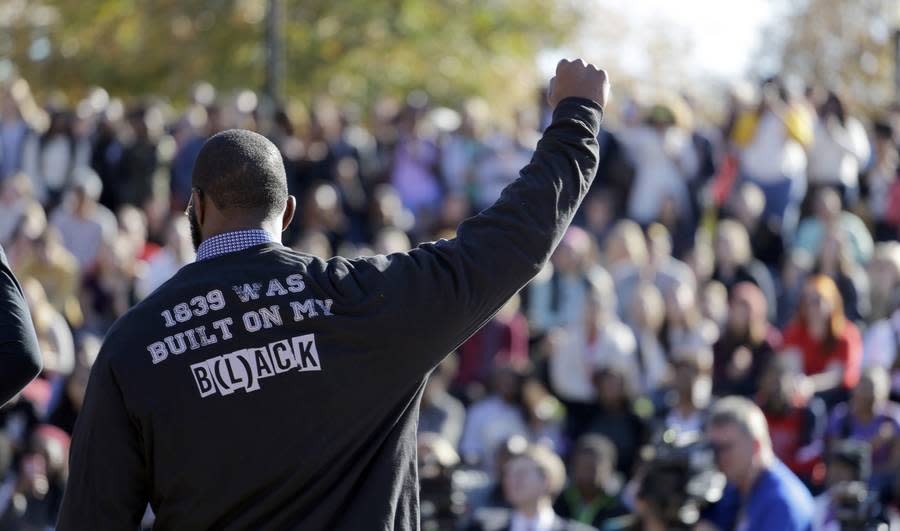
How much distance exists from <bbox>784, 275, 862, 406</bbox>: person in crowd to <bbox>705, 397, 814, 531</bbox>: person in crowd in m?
2.92

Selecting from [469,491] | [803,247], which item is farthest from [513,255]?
[803,247]

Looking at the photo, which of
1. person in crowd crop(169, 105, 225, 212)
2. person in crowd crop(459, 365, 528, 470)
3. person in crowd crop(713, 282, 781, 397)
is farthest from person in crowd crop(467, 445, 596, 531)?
person in crowd crop(169, 105, 225, 212)

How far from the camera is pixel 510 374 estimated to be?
9.98m

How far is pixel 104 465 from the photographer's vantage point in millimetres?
3066

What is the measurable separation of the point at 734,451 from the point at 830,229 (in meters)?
5.22

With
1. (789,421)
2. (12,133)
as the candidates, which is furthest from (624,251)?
(12,133)

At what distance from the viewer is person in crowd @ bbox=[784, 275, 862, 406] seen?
31.6ft

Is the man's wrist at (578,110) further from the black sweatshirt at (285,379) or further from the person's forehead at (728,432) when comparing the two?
the person's forehead at (728,432)

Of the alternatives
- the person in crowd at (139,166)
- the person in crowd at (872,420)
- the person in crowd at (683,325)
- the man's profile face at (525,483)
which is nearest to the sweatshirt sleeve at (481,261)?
the man's profile face at (525,483)

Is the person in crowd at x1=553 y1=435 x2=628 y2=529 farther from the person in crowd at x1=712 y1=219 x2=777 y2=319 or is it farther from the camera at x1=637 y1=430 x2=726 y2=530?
the person in crowd at x1=712 y1=219 x2=777 y2=319

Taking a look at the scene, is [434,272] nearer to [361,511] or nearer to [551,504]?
[361,511]

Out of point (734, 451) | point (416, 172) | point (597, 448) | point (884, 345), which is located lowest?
point (734, 451)

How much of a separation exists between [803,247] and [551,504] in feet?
13.2

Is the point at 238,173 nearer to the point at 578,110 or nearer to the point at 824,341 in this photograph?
the point at 578,110
